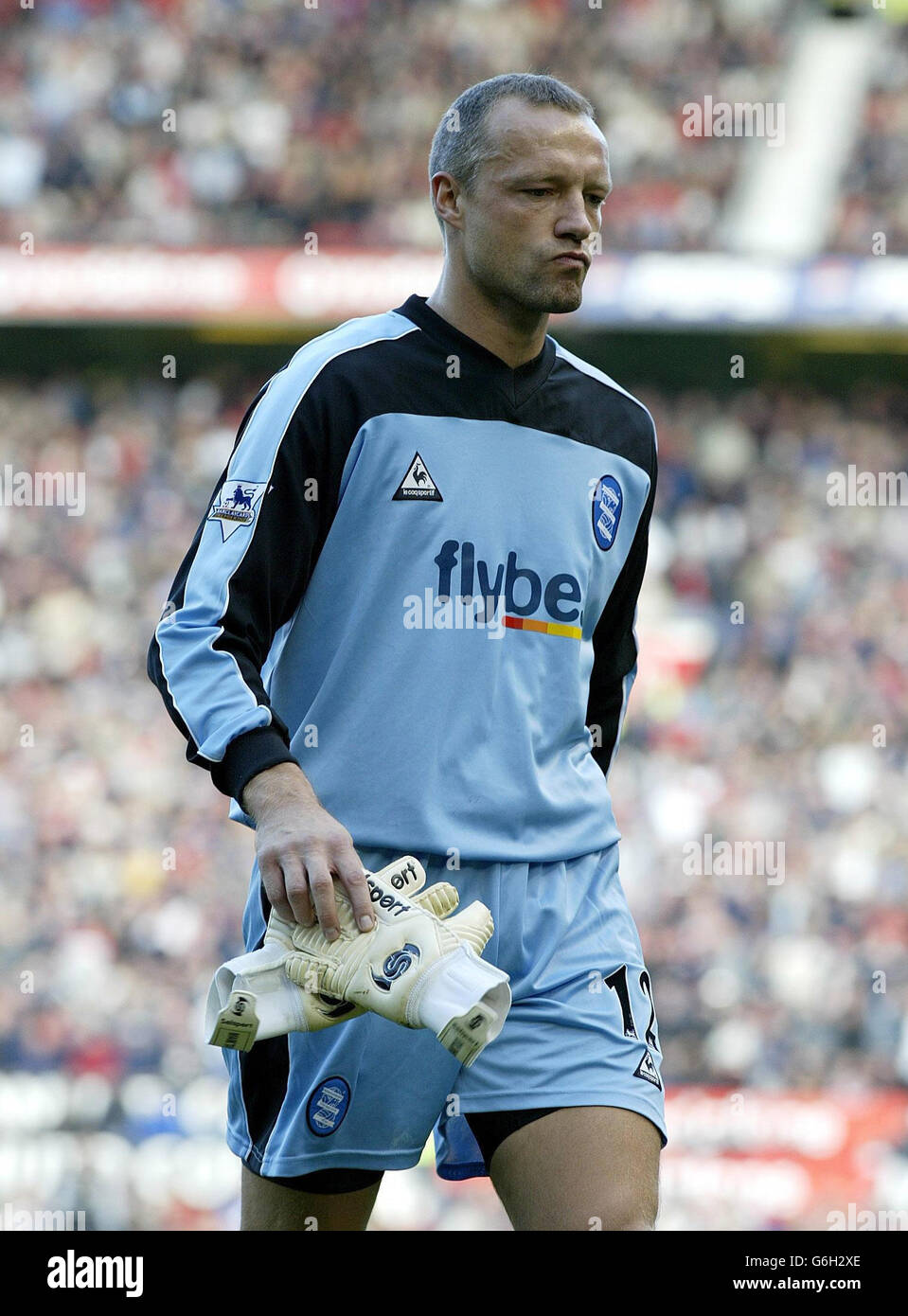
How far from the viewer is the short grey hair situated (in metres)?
2.61

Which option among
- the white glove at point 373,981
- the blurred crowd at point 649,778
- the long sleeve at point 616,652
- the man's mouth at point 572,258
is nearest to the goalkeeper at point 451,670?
the man's mouth at point 572,258

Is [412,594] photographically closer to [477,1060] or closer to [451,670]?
[451,670]

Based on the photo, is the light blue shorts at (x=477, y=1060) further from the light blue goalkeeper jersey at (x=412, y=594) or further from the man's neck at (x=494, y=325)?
the man's neck at (x=494, y=325)

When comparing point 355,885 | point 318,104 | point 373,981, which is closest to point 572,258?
point 355,885

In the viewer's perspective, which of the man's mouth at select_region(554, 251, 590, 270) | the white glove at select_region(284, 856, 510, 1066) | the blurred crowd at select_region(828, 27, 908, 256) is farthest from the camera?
the blurred crowd at select_region(828, 27, 908, 256)

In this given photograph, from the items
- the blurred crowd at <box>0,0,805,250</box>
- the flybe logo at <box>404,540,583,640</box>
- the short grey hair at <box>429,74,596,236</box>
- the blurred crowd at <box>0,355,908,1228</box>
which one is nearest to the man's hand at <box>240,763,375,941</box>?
the flybe logo at <box>404,540,583,640</box>

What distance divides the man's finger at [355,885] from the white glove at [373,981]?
2cm

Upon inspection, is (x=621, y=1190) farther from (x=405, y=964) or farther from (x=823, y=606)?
(x=823, y=606)

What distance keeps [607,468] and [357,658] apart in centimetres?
54

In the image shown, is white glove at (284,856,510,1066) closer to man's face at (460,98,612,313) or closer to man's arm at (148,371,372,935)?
man's arm at (148,371,372,935)

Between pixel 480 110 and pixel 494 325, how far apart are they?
34 centimetres

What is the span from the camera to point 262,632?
Answer: 8.11 feet

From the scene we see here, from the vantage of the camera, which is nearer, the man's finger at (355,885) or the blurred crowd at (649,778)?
the man's finger at (355,885)

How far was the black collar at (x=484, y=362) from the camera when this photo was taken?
105 inches
